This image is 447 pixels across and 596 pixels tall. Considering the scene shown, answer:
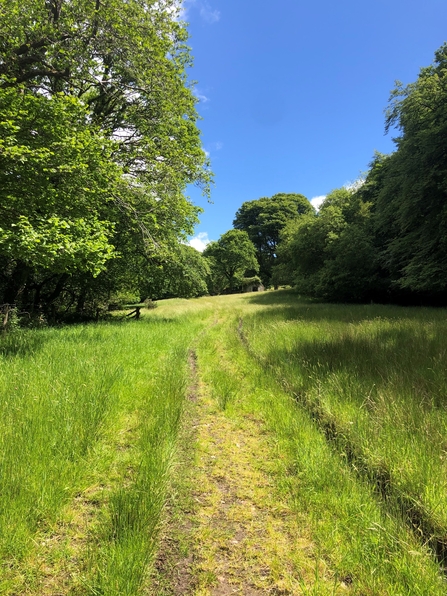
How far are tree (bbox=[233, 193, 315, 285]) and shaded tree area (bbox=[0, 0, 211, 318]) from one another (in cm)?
4287

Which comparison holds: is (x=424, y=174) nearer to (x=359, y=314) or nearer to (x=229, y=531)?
(x=359, y=314)

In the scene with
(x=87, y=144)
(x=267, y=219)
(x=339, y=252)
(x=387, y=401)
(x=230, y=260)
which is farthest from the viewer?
(x=267, y=219)

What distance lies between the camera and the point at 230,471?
3.31 m

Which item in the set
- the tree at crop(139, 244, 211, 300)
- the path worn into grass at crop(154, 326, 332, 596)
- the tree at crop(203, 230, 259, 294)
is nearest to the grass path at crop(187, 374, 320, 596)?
the path worn into grass at crop(154, 326, 332, 596)

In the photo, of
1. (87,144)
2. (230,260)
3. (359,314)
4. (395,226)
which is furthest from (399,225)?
(230,260)

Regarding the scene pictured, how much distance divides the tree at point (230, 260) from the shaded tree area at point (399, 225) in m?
21.5

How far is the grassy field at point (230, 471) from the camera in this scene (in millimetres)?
2023

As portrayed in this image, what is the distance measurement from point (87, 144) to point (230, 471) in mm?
9110

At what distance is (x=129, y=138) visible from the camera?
12.8 metres

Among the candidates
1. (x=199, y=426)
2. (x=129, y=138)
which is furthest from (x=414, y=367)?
(x=129, y=138)

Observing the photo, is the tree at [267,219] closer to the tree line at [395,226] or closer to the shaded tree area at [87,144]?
the tree line at [395,226]

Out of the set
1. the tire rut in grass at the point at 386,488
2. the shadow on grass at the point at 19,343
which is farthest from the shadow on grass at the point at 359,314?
the shadow on grass at the point at 19,343

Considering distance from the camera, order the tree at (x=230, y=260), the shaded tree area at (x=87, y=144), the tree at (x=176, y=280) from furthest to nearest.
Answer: the tree at (x=230, y=260)
the tree at (x=176, y=280)
the shaded tree area at (x=87, y=144)

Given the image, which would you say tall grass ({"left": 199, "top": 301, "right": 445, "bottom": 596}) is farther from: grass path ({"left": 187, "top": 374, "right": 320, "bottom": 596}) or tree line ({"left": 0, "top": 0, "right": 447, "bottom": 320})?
tree line ({"left": 0, "top": 0, "right": 447, "bottom": 320})
